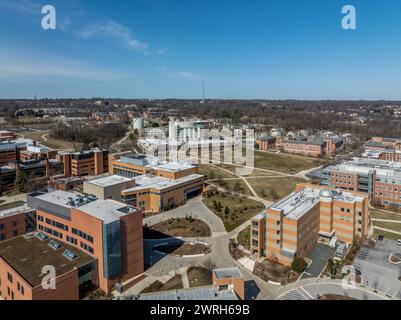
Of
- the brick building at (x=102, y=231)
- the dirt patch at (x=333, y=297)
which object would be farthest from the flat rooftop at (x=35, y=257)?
the dirt patch at (x=333, y=297)

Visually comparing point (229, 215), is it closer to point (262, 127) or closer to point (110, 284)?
point (110, 284)

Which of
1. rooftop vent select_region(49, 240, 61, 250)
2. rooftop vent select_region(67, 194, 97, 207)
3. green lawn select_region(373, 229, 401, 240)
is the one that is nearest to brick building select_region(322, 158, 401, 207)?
green lawn select_region(373, 229, 401, 240)

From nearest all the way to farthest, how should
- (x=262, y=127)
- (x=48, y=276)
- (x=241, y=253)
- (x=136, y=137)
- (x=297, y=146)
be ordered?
(x=48, y=276), (x=241, y=253), (x=297, y=146), (x=136, y=137), (x=262, y=127)

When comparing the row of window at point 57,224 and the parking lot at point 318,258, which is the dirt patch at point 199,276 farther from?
the row of window at point 57,224

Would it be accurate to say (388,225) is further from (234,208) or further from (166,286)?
(166,286)

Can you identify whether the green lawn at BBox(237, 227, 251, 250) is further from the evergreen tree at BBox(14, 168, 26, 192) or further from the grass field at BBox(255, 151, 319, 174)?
the evergreen tree at BBox(14, 168, 26, 192)
